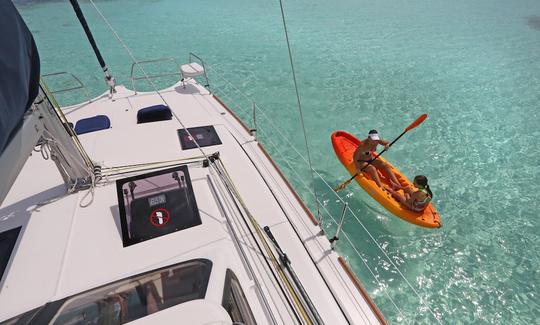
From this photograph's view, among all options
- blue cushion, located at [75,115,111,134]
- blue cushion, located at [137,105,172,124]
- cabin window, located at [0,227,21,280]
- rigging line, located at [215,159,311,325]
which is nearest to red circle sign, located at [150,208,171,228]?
rigging line, located at [215,159,311,325]

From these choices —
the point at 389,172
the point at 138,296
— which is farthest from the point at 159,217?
the point at 389,172

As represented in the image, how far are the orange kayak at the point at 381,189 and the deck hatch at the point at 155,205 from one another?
15.5 ft

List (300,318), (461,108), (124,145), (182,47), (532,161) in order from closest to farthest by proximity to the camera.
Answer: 1. (300,318)
2. (124,145)
3. (532,161)
4. (461,108)
5. (182,47)

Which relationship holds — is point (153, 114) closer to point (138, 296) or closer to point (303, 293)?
point (138, 296)

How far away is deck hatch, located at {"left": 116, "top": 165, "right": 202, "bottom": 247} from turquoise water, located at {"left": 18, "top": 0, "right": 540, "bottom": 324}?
230cm

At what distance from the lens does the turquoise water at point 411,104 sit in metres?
5.73

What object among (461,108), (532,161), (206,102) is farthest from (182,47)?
(532,161)

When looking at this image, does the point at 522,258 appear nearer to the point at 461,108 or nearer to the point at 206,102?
the point at 461,108

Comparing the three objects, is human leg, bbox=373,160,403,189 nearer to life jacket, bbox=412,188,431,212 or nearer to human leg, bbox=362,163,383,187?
human leg, bbox=362,163,383,187

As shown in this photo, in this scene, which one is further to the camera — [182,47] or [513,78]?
[182,47]

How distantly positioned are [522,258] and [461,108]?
752 centimetres

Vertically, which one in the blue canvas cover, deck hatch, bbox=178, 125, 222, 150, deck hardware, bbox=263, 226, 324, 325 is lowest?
deck hardware, bbox=263, 226, 324, 325

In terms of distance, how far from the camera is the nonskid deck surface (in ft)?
9.73

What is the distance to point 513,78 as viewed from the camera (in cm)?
1389
